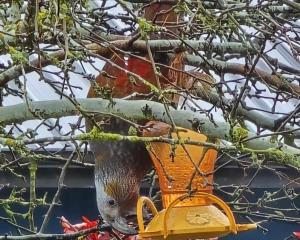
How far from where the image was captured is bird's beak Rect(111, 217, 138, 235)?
418 cm

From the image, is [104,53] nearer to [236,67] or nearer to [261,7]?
[261,7]

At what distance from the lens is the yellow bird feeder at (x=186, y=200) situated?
3846 millimetres

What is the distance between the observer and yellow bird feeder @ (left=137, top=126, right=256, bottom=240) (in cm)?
385

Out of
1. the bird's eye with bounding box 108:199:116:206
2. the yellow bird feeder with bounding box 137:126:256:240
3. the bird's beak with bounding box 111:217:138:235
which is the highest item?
the yellow bird feeder with bounding box 137:126:256:240

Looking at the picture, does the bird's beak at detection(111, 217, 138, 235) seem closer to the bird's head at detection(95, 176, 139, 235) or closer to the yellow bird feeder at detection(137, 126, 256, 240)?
the bird's head at detection(95, 176, 139, 235)

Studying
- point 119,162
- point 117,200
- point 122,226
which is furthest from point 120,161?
point 122,226

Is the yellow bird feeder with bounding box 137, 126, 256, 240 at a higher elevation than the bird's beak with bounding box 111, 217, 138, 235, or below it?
higher

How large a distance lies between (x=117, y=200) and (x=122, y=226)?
107 mm

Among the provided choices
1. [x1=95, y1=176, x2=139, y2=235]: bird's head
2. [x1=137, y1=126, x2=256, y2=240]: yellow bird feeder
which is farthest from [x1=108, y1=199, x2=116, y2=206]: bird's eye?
[x1=137, y1=126, x2=256, y2=240]: yellow bird feeder

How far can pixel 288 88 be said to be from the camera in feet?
14.5

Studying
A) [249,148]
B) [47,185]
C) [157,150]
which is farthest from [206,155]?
[47,185]

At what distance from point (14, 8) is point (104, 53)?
1.71 feet

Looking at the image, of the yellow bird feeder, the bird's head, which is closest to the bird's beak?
the bird's head

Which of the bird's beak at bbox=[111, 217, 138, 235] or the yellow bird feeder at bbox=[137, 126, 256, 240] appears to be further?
the bird's beak at bbox=[111, 217, 138, 235]
